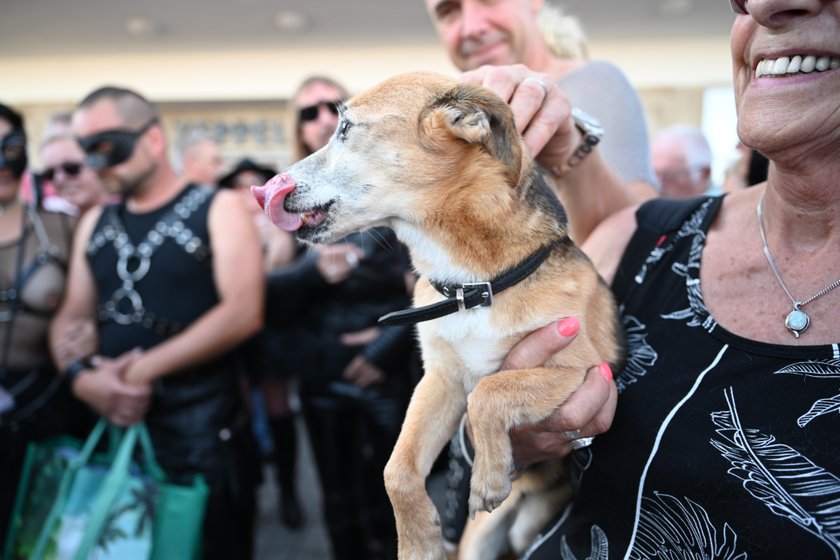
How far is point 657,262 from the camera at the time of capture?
1532 millimetres

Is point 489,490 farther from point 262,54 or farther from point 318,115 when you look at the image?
point 262,54

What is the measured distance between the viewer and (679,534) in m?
1.15

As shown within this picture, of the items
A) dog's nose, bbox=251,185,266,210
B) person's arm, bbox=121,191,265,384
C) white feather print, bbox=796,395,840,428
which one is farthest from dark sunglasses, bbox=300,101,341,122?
white feather print, bbox=796,395,840,428

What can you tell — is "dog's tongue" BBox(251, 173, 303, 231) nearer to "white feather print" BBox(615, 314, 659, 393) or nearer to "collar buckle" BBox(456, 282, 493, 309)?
"collar buckle" BBox(456, 282, 493, 309)

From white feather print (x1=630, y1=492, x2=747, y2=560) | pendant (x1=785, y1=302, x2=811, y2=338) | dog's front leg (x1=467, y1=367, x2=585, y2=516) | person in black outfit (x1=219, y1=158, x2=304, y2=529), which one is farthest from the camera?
person in black outfit (x1=219, y1=158, x2=304, y2=529)

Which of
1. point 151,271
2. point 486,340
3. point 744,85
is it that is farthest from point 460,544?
point 151,271

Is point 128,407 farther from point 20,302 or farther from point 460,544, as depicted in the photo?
point 460,544

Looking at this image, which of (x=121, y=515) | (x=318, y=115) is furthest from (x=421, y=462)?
(x=318, y=115)

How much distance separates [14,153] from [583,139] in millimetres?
3084

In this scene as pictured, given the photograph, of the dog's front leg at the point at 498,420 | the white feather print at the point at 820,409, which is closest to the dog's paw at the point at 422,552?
the dog's front leg at the point at 498,420

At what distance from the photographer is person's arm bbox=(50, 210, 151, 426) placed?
291 cm

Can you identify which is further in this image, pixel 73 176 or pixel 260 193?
pixel 73 176

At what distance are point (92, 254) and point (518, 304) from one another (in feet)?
8.39

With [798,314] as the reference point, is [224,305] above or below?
below
